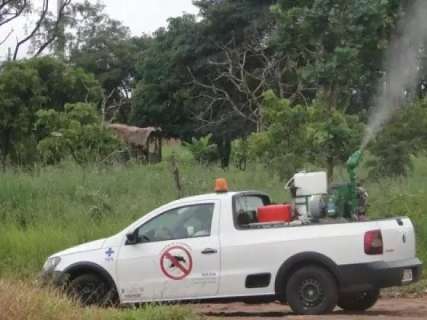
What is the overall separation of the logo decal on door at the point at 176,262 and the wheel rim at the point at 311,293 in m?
1.41

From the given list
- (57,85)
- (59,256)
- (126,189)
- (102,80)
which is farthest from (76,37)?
(59,256)

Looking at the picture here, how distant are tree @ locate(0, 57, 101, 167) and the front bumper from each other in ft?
59.5

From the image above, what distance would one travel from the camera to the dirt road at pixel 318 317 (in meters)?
10.5

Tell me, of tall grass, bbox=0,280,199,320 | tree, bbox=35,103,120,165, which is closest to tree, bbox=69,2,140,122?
tree, bbox=35,103,120,165

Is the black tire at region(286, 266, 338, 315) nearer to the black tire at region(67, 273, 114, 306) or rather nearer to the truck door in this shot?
the truck door

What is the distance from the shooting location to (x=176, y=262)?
10.9 m

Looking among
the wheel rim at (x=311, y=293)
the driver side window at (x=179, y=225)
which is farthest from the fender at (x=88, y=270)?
the wheel rim at (x=311, y=293)

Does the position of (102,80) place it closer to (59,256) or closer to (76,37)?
(76,37)

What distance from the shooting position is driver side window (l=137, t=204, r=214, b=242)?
1103cm

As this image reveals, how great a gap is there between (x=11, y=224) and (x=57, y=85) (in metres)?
13.9

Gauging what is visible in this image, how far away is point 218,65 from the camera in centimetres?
3766

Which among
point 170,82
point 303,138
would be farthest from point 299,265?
point 170,82

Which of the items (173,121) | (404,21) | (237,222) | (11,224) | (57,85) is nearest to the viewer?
(237,222)

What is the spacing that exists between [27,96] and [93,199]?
478 inches
